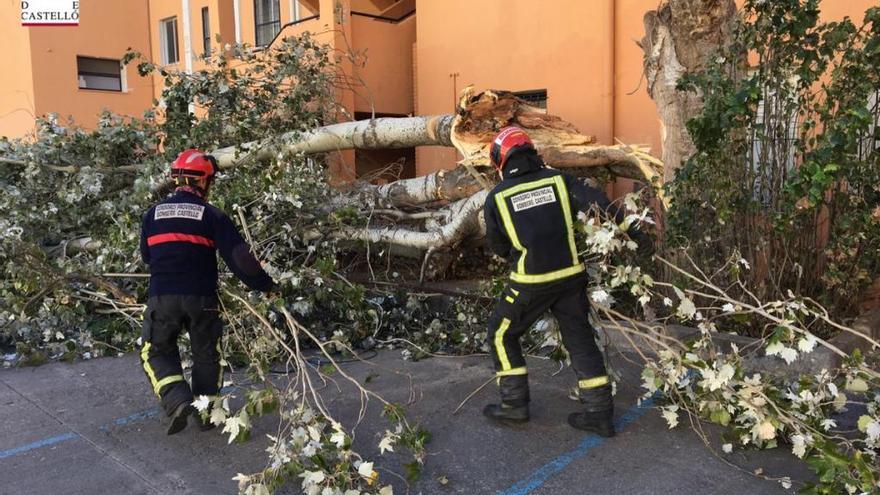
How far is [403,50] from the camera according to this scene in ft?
40.3

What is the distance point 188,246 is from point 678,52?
3945 millimetres

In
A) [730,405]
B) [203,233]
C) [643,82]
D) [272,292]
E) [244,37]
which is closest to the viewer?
[730,405]

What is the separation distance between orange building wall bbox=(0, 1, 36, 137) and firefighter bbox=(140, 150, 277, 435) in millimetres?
15702

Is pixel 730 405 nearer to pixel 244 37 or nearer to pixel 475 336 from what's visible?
pixel 475 336

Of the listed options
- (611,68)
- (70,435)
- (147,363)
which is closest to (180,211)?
(147,363)

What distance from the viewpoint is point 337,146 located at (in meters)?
7.66

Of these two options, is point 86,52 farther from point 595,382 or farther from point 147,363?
point 595,382

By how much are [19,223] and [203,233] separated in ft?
15.4

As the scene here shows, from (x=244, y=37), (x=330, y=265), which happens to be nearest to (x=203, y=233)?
(x=330, y=265)

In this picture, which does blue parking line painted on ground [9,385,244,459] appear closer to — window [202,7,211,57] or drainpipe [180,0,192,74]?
drainpipe [180,0,192,74]

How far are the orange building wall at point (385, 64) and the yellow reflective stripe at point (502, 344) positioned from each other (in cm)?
812

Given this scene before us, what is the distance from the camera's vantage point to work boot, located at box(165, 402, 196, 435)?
13.6 feet

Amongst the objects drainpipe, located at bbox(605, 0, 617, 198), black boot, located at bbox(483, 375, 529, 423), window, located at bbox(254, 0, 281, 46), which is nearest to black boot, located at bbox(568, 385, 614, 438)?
black boot, located at bbox(483, 375, 529, 423)

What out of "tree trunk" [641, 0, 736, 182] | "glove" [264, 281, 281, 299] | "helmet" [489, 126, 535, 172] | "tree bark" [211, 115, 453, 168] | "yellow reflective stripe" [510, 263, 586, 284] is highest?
"tree trunk" [641, 0, 736, 182]
